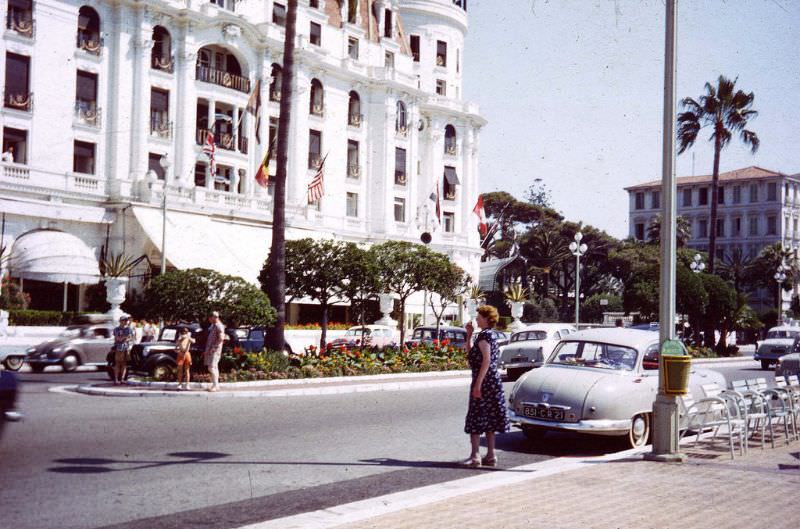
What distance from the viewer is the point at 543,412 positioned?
11.9 m

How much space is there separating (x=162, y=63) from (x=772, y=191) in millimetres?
83666

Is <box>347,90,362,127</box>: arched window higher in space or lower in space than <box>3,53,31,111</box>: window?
higher

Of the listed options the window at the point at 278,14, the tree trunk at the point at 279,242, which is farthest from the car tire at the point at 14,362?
the window at the point at 278,14

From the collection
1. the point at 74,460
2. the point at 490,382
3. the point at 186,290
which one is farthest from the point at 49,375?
the point at 490,382

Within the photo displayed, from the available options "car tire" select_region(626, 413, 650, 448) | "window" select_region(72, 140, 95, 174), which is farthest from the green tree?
"window" select_region(72, 140, 95, 174)

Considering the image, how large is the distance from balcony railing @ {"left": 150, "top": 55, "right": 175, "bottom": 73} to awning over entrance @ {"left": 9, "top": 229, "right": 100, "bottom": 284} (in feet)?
33.9

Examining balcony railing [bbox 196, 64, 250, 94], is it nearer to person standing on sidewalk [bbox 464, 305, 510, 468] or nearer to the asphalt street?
the asphalt street

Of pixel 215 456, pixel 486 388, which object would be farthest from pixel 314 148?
pixel 486 388

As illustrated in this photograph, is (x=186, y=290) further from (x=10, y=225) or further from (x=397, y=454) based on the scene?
(x=10, y=225)

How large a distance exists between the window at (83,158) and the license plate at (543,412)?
31.4 meters

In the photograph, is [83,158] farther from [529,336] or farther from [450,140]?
[450,140]

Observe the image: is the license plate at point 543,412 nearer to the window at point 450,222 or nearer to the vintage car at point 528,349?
the vintage car at point 528,349

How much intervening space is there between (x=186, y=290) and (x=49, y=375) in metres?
5.03

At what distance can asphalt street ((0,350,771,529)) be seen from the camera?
7938 millimetres
